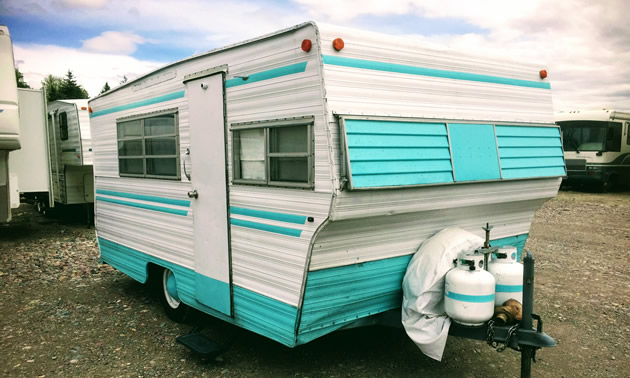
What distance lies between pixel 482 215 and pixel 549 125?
46.5 inches

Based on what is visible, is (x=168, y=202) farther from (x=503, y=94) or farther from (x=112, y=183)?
(x=503, y=94)

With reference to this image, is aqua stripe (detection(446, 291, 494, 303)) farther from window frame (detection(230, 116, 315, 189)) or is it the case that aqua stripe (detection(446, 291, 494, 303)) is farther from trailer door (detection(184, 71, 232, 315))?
trailer door (detection(184, 71, 232, 315))

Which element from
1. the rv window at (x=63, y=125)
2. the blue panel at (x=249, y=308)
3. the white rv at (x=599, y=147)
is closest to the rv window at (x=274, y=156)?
the blue panel at (x=249, y=308)

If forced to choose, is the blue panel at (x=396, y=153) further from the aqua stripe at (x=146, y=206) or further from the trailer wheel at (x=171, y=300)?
the trailer wheel at (x=171, y=300)

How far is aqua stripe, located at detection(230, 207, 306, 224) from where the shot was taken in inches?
133

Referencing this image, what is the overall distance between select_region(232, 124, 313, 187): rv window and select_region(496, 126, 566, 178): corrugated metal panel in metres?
1.86

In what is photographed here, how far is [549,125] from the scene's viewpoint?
4.61 m

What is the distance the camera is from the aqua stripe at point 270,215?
11.1ft

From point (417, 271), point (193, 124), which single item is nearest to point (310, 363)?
point (417, 271)

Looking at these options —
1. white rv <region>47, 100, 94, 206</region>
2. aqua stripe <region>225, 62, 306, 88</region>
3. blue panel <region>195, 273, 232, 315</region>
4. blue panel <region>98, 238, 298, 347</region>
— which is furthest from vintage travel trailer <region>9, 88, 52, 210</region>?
aqua stripe <region>225, 62, 306, 88</region>

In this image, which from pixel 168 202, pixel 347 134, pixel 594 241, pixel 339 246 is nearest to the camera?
pixel 347 134

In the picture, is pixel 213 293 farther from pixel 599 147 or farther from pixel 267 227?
pixel 599 147

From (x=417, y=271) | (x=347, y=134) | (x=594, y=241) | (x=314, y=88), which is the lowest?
(x=594, y=241)

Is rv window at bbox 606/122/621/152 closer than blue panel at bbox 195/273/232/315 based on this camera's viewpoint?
No
